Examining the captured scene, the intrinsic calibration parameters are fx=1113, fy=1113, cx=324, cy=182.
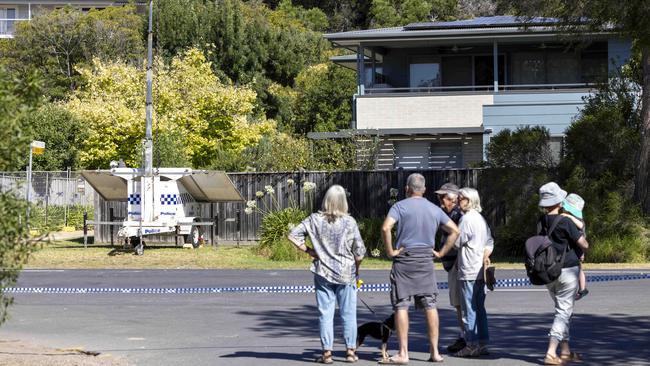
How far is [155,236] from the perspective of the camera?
1238 inches

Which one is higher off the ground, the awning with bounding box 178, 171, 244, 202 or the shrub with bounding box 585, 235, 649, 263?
the awning with bounding box 178, 171, 244, 202

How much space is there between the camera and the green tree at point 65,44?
59500 millimetres

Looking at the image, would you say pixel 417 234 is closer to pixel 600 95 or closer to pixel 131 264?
pixel 131 264

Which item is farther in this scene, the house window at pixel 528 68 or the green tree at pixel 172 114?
the green tree at pixel 172 114

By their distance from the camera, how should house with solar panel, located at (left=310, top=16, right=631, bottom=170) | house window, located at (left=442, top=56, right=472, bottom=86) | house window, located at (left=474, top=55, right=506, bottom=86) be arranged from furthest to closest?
house window, located at (left=442, top=56, right=472, bottom=86)
house window, located at (left=474, top=55, right=506, bottom=86)
house with solar panel, located at (left=310, top=16, right=631, bottom=170)

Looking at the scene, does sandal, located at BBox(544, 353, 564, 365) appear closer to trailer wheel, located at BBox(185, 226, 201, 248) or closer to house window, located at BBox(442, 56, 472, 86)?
trailer wheel, located at BBox(185, 226, 201, 248)

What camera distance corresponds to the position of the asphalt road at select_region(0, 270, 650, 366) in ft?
37.6

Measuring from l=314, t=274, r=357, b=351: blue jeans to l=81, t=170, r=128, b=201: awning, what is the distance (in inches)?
750

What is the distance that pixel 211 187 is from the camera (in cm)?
2978

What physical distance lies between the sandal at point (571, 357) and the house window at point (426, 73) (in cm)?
2906

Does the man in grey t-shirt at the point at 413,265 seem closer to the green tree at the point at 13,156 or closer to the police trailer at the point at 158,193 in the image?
the green tree at the point at 13,156

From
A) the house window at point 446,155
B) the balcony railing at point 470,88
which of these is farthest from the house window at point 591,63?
the house window at point 446,155

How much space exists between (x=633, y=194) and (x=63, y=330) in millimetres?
15691

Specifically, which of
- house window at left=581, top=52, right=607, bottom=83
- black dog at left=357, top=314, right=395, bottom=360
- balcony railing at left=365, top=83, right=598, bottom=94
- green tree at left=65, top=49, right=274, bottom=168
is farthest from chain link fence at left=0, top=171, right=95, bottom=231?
black dog at left=357, top=314, right=395, bottom=360
